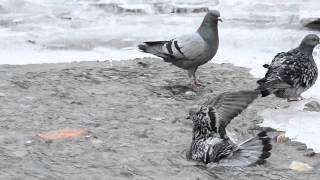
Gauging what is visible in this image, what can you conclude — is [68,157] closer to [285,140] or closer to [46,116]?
[46,116]

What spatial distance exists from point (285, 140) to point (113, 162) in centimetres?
133

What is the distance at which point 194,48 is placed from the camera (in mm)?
6285

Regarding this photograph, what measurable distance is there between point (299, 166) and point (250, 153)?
1.23ft

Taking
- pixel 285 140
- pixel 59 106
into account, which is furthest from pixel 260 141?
pixel 59 106

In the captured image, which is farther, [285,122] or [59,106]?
[59,106]

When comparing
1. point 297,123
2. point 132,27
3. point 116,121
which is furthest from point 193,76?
point 132,27

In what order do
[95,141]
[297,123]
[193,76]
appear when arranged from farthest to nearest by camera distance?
[193,76] < [297,123] < [95,141]

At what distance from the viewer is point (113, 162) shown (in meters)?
3.98

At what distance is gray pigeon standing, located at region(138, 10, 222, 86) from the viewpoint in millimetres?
6266

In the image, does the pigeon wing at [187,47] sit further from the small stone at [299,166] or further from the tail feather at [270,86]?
the small stone at [299,166]

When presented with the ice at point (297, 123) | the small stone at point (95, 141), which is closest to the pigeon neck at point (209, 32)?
the ice at point (297, 123)

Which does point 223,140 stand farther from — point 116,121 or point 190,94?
point 190,94

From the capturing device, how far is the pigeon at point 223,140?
386 centimetres

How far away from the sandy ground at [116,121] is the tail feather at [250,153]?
0.05 m
